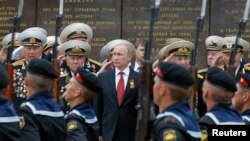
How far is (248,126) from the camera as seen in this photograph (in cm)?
920

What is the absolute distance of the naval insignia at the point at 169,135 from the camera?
7595 millimetres

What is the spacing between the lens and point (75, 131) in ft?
31.2

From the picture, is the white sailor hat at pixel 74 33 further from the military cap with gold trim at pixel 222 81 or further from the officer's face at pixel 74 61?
the military cap with gold trim at pixel 222 81

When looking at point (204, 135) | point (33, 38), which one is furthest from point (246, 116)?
point (33, 38)

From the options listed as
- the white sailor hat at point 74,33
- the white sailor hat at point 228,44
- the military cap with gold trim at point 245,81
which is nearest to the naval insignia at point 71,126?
the military cap with gold trim at point 245,81

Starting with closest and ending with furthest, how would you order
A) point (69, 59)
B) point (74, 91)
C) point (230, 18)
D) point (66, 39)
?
point (74, 91), point (69, 59), point (66, 39), point (230, 18)

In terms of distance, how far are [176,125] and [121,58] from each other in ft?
17.5

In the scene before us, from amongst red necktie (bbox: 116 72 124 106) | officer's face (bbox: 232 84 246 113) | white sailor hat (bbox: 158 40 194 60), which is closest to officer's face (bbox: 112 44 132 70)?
red necktie (bbox: 116 72 124 106)

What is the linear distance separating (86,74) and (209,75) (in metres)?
1.42

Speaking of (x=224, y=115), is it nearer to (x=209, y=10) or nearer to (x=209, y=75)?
(x=209, y=75)

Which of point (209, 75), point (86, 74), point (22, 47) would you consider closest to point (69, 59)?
point (22, 47)

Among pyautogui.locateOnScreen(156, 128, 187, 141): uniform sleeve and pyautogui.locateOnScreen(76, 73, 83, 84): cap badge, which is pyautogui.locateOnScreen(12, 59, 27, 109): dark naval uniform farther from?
pyautogui.locateOnScreen(156, 128, 187, 141): uniform sleeve

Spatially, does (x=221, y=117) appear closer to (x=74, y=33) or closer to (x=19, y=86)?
(x=19, y=86)

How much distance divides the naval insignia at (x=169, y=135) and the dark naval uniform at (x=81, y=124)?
1.91 m
